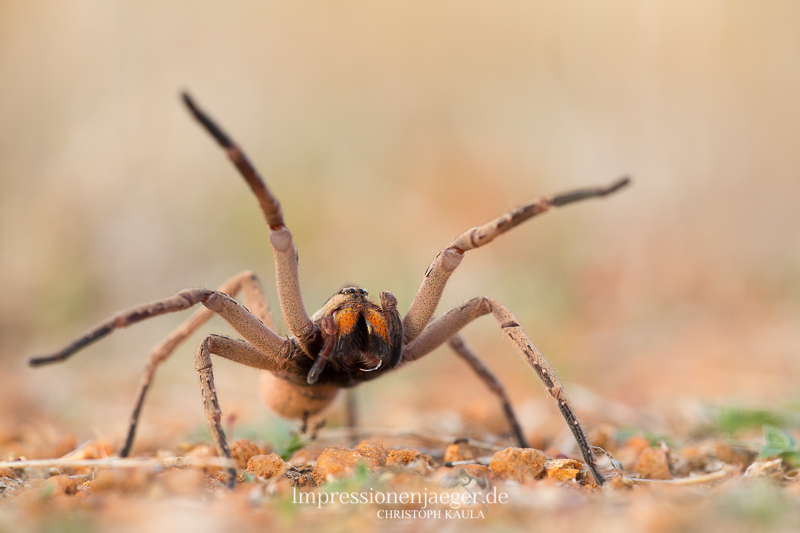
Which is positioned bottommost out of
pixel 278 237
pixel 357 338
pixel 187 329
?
pixel 357 338

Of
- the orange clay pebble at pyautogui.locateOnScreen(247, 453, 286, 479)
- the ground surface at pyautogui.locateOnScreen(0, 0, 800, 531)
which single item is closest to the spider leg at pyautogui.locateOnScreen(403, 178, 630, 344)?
the ground surface at pyautogui.locateOnScreen(0, 0, 800, 531)

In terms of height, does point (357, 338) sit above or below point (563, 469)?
above

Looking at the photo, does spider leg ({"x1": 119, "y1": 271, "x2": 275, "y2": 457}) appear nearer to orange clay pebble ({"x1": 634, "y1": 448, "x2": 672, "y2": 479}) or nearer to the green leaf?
orange clay pebble ({"x1": 634, "y1": 448, "x2": 672, "y2": 479})

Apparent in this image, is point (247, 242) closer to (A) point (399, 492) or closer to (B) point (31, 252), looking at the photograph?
(B) point (31, 252)

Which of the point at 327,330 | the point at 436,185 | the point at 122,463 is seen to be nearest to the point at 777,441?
the point at 327,330

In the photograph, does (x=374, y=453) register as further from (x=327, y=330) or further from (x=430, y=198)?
(x=430, y=198)

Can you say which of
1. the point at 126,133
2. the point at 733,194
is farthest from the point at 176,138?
the point at 733,194

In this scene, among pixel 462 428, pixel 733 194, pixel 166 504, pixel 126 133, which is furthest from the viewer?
pixel 733 194
